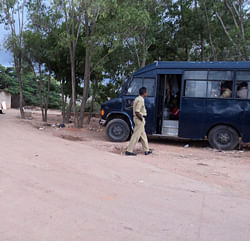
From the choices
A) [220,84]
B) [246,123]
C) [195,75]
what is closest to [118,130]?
[195,75]

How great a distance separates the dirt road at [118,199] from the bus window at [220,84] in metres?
3.44

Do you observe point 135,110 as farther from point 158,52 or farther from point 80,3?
point 158,52

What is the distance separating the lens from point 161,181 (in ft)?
16.7

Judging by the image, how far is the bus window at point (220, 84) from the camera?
31.8 feet

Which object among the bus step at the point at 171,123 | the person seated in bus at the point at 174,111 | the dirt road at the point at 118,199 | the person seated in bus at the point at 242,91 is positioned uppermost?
the person seated in bus at the point at 242,91

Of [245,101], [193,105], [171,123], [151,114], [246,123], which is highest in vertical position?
[245,101]

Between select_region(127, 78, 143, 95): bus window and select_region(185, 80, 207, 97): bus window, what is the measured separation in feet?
5.31

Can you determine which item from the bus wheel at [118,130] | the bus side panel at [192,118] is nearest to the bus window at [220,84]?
the bus side panel at [192,118]

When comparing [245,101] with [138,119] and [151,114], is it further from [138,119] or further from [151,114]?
[138,119]

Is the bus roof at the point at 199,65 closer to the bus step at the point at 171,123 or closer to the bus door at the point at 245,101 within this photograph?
the bus door at the point at 245,101

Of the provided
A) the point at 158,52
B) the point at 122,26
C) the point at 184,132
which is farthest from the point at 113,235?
the point at 158,52

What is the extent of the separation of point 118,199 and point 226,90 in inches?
275

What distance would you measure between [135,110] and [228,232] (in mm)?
4920

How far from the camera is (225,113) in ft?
31.8
